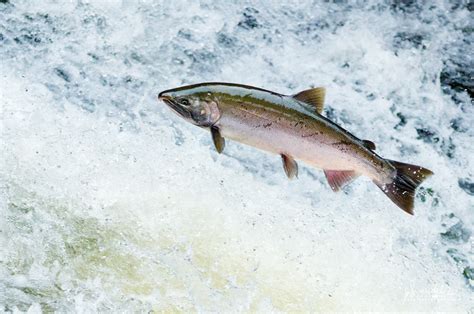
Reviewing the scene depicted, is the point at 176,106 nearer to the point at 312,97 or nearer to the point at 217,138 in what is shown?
the point at 217,138

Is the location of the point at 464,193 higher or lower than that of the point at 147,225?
higher

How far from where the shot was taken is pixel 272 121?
2.22m

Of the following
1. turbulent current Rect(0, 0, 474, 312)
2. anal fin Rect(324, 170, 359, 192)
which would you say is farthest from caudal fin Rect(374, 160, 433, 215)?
turbulent current Rect(0, 0, 474, 312)

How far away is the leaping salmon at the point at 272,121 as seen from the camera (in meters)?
2.21

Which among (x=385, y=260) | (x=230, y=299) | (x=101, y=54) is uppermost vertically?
(x=101, y=54)

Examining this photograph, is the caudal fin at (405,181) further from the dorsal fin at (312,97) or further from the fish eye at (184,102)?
the fish eye at (184,102)

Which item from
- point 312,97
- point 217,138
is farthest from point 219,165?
point 312,97

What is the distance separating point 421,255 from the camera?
2.70 metres

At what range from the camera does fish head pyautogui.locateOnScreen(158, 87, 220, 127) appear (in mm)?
2203

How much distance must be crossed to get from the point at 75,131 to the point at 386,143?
1174mm

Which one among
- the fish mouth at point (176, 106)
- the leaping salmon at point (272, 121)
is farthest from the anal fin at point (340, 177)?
the fish mouth at point (176, 106)

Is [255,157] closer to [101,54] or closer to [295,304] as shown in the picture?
[295,304]

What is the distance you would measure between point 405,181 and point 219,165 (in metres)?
0.73

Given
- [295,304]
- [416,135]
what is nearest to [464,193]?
[416,135]
